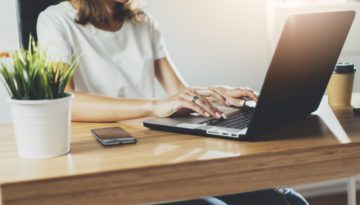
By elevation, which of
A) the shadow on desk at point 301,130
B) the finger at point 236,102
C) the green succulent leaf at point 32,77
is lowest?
the shadow on desk at point 301,130

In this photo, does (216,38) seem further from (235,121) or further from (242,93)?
(235,121)

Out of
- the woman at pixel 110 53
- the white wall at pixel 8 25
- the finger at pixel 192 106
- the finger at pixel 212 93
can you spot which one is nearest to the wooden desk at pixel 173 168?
the finger at pixel 192 106

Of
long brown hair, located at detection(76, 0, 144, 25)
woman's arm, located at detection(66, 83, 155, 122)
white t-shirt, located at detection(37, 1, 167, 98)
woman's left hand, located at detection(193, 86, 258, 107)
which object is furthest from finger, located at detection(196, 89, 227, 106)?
long brown hair, located at detection(76, 0, 144, 25)

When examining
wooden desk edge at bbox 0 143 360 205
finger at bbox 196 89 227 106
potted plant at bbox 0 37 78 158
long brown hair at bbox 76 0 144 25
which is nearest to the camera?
wooden desk edge at bbox 0 143 360 205

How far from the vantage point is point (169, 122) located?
1.08 m

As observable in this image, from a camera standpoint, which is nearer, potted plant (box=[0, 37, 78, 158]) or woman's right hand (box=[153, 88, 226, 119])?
potted plant (box=[0, 37, 78, 158])

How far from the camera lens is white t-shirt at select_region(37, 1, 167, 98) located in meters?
1.50

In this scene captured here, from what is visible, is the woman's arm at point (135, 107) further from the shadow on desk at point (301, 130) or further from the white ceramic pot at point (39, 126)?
the white ceramic pot at point (39, 126)

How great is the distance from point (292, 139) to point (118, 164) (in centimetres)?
33

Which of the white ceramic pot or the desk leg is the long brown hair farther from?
the desk leg

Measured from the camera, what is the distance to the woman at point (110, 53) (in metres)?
1.28

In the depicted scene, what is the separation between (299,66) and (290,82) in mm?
34

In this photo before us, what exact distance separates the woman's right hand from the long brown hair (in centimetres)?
56

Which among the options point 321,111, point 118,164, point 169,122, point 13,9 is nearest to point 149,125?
point 169,122
